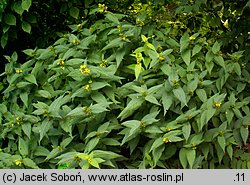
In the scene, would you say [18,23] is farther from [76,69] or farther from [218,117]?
[218,117]

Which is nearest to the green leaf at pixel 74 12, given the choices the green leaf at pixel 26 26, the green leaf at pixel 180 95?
the green leaf at pixel 26 26

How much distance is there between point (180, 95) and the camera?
117 inches

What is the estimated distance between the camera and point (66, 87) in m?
3.37

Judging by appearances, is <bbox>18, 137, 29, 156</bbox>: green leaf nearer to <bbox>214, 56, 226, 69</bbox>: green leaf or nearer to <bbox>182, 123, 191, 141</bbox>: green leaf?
<bbox>182, 123, 191, 141</bbox>: green leaf

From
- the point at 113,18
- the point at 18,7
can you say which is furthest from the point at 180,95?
the point at 18,7

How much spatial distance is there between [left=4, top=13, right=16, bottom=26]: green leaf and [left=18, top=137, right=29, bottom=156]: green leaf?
1115 millimetres

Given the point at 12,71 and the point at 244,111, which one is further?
the point at 12,71

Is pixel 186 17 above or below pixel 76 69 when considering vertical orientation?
above

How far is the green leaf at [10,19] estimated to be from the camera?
150 inches

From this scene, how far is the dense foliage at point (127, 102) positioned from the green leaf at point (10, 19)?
0.32ft

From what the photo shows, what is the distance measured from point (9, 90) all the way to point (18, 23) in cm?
83

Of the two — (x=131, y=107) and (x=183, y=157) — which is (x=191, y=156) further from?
(x=131, y=107)

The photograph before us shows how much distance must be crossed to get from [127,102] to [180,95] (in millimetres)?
419

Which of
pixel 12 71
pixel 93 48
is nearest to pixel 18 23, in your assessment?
pixel 12 71
